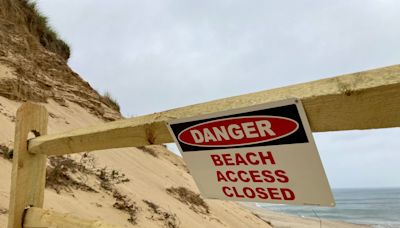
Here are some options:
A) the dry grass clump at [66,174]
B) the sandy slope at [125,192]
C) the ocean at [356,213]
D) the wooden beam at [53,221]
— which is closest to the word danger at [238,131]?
the wooden beam at [53,221]

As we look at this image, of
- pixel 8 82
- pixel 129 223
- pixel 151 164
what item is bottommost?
pixel 129 223

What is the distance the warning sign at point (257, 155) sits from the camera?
49.9 inches

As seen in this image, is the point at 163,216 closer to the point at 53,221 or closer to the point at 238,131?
the point at 53,221

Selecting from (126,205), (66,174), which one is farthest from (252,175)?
(66,174)

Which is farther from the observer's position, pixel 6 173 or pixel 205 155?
pixel 6 173

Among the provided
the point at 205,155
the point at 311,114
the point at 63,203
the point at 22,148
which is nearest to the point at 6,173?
the point at 63,203

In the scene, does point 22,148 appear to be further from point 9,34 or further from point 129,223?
point 9,34

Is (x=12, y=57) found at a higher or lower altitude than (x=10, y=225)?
higher

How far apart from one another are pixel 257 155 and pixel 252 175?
0.08m

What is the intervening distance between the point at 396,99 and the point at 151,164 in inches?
344

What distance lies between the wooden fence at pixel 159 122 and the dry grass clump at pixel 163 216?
3471 mm

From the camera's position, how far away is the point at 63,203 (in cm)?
436

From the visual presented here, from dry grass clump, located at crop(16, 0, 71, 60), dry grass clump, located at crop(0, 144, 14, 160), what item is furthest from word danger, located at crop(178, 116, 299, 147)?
dry grass clump, located at crop(16, 0, 71, 60)

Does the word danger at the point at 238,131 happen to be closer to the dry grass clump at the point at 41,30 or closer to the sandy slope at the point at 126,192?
the sandy slope at the point at 126,192
